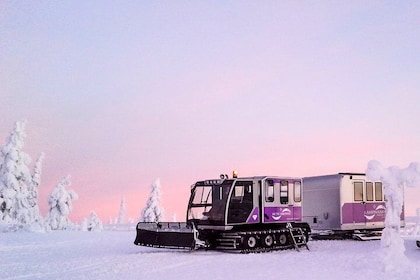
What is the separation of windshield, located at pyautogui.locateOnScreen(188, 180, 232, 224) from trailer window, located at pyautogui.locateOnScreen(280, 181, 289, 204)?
2.72 meters

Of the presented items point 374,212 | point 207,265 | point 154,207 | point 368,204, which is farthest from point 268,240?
point 154,207

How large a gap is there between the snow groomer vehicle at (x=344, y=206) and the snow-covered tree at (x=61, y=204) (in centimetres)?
2913

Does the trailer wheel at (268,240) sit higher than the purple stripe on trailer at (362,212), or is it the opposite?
the purple stripe on trailer at (362,212)

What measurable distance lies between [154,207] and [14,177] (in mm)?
15372

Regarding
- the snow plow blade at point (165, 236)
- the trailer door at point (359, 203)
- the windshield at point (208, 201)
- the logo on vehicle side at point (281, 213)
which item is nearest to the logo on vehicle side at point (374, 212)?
the trailer door at point (359, 203)

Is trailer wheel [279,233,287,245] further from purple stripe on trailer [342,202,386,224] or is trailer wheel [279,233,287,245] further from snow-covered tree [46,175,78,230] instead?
snow-covered tree [46,175,78,230]

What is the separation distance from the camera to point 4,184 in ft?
154

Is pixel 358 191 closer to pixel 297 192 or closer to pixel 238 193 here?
pixel 297 192

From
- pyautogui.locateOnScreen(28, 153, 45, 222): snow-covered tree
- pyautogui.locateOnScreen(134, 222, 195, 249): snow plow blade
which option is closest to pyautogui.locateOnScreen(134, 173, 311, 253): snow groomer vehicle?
pyautogui.locateOnScreen(134, 222, 195, 249): snow plow blade

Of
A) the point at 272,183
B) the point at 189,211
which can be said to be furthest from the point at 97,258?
the point at 272,183

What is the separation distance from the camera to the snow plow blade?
2109cm

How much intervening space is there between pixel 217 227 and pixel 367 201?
33.3 ft

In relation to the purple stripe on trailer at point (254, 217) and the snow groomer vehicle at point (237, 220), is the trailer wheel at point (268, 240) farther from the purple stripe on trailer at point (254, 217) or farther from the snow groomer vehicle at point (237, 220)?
the purple stripe on trailer at point (254, 217)

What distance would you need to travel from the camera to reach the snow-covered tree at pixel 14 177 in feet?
153
